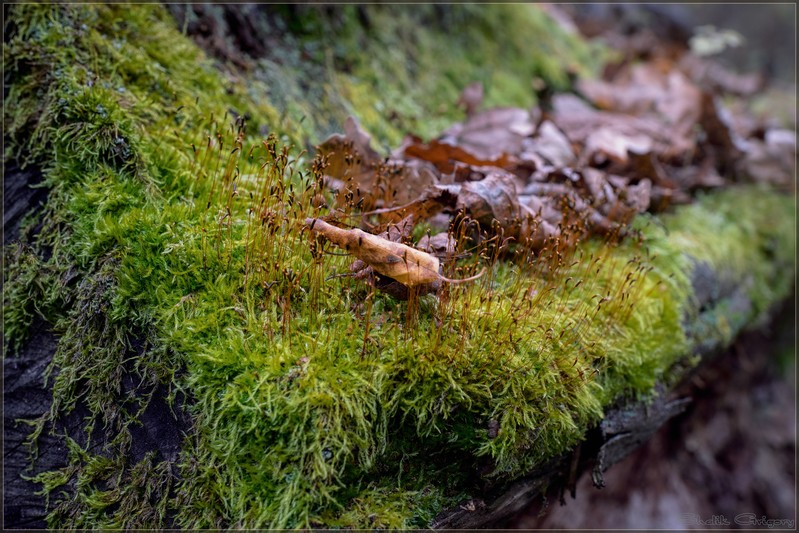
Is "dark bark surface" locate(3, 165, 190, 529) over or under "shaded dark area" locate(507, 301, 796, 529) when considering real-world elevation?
over

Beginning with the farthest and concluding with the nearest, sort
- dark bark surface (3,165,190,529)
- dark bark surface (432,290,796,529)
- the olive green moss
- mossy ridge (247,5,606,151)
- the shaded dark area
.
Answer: the shaded dark area, mossy ridge (247,5,606,151), dark bark surface (432,290,796,529), dark bark surface (3,165,190,529), the olive green moss

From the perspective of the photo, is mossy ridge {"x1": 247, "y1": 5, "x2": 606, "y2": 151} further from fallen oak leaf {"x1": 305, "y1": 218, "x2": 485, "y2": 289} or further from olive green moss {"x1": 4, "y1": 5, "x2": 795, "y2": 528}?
fallen oak leaf {"x1": 305, "y1": 218, "x2": 485, "y2": 289}

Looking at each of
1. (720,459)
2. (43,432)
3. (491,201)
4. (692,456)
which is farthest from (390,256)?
(720,459)

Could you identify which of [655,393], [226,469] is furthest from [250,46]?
[655,393]

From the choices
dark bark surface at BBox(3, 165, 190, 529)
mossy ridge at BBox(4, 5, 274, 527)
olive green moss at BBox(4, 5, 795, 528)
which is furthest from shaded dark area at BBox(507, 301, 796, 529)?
mossy ridge at BBox(4, 5, 274, 527)

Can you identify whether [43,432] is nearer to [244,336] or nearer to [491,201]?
[244,336]
